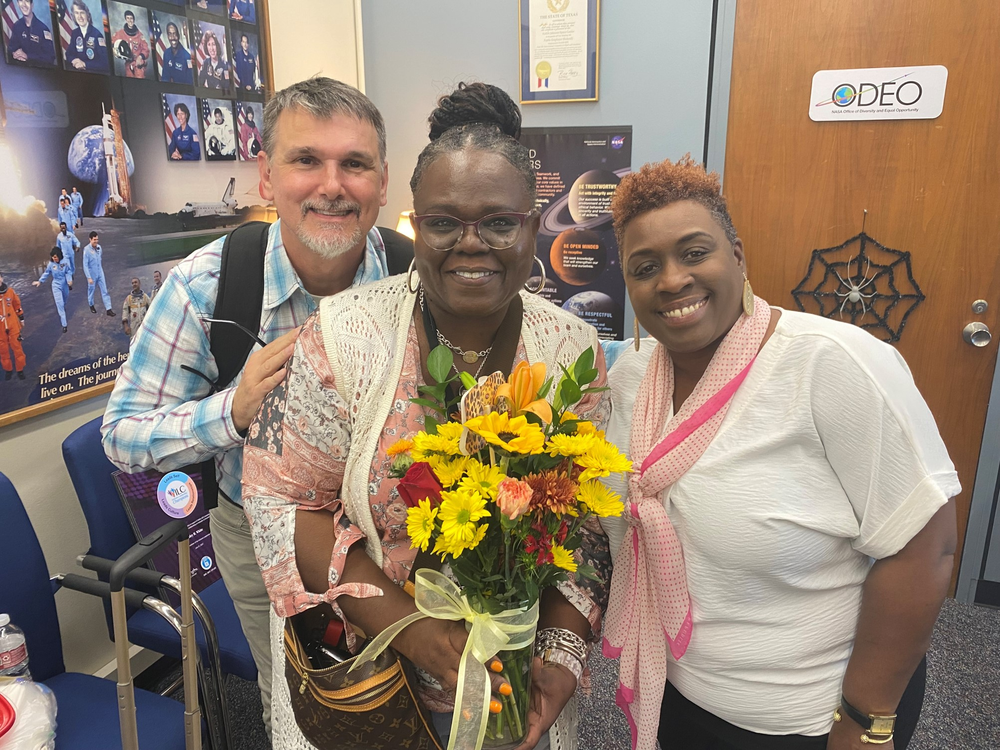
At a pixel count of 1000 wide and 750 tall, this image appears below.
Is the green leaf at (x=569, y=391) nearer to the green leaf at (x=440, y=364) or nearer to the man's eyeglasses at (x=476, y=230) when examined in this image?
the green leaf at (x=440, y=364)

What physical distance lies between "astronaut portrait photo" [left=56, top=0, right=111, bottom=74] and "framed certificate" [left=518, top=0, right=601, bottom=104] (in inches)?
70.3

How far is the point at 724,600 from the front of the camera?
1126mm

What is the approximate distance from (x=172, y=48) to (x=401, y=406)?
2.03 m

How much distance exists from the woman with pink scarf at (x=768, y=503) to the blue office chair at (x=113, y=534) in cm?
130

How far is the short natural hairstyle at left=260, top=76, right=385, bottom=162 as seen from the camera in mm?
1414

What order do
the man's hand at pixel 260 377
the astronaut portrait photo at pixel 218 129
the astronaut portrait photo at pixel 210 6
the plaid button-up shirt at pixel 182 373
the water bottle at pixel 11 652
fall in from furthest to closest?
the astronaut portrait photo at pixel 218 129 < the astronaut portrait photo at pixel 210 6 < the water bottle at pixel 11 652 < the plaid button-up shirt at pixel 182 373 < the man's hand at pixel 260 377

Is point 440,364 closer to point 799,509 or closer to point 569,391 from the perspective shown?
point 569,391

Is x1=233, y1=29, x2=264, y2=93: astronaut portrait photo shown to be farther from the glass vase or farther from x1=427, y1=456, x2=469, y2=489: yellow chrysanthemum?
the glass vase

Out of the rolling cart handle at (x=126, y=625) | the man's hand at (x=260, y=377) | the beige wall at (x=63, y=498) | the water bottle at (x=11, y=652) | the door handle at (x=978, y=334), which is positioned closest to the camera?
the rolling cart handle at (x=126, y=625)

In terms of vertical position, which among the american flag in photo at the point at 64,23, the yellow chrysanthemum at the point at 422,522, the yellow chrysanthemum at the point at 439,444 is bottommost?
the yellow chrysanthemum at the point at 422,522

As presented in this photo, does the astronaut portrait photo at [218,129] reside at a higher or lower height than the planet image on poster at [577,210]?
higher

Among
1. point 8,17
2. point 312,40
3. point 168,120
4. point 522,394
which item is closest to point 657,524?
point 522,394

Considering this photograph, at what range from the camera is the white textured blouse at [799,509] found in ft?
3.34

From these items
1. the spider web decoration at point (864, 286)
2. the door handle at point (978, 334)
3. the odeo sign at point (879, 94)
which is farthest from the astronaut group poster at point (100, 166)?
the door handle at point (978, 334)
